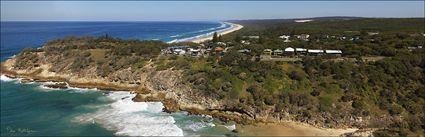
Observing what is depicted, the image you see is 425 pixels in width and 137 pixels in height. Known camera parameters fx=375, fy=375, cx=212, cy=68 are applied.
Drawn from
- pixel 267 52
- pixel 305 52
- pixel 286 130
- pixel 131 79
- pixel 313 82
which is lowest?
pixel 286 130

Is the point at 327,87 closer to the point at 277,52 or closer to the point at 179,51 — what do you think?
the point at 277,52

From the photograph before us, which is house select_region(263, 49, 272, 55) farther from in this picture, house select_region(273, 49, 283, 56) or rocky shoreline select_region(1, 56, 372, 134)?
rocky shoreline select_region(1, 56, 372, 134)

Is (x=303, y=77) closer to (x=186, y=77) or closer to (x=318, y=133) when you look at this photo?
(x=318, y=133)

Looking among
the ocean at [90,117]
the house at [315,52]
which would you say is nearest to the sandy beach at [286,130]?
the ocean at [90,117]

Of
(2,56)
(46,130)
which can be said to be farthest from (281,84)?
(2,56)

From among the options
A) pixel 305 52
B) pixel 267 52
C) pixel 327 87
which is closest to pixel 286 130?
pixel 327 87

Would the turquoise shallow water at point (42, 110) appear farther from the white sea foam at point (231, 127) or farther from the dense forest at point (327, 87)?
the dense forest at point (327, 87)

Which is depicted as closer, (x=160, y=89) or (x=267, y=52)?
(x=160, y=89)
